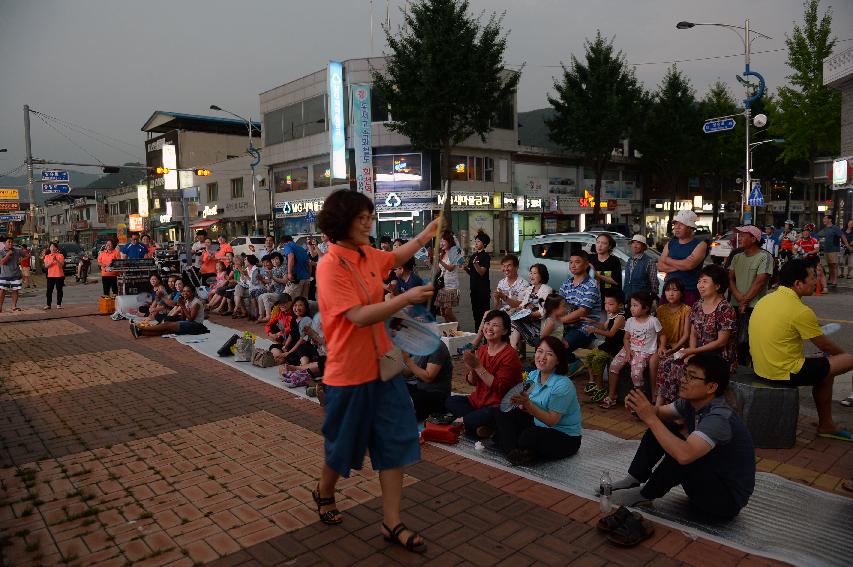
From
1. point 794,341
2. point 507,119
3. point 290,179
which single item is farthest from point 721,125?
point 290,179

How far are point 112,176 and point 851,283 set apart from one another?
9178 cm

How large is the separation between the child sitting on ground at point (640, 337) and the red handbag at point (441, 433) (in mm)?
2024

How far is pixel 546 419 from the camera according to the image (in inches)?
181

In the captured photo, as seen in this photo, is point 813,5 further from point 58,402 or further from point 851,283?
point 58,402

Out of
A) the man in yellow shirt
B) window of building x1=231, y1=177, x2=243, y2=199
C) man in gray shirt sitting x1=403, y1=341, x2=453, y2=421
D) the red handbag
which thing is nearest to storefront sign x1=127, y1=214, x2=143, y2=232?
window of building x1=231, y1=177, x2=243, y2=199

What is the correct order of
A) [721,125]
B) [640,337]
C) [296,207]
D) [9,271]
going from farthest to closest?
1. [296,207]
2. [721,125]
3. [9,271]
4. [640,337]

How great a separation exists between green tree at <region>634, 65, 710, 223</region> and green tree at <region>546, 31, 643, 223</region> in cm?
484

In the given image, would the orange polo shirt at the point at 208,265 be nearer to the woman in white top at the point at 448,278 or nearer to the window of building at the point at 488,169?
the woman in white top at the point at 448,278

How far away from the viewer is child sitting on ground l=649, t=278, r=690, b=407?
18.1 ft

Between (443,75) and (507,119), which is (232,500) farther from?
(507,119)

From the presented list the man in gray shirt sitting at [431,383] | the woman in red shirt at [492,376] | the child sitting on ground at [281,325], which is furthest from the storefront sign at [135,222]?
the woman in red shirt at [492,376]

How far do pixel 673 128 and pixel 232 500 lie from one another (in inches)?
1714

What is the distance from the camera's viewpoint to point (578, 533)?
3664 millimetres

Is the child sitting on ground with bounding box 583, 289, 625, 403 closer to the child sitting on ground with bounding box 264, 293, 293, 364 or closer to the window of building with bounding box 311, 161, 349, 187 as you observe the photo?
the child sitting on ground with bounding box 264, 293, 293, 364
